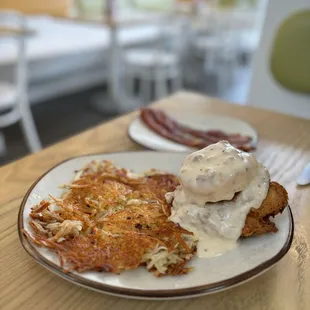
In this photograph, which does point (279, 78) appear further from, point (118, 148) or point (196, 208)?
point (196, 208)

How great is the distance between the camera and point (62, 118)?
3744mm


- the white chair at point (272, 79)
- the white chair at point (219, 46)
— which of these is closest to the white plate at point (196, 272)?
the white chair at point (272, 79)

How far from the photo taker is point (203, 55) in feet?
17.1

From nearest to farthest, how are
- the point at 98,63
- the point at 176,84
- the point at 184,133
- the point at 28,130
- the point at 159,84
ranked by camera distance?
the point at 184,133 < the point at 28,130 < the point at 159,84 < the point at 98,63 < the point at 176,84

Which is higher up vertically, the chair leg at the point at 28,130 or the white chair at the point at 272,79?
the white chair at the point at 272,79

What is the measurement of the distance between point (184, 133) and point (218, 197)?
553 millimetres

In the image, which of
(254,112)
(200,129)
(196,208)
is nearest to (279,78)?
(254,112)

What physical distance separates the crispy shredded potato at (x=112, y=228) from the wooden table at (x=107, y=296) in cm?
5

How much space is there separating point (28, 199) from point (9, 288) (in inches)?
7.9

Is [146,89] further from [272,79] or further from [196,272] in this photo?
[196,272]

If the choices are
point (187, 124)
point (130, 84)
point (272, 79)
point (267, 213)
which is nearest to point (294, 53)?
point (272, 79)

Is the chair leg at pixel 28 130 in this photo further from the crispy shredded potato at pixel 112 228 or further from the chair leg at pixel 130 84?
the crispy shredded potato at pixel 112 228

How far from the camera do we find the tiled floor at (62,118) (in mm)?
3168

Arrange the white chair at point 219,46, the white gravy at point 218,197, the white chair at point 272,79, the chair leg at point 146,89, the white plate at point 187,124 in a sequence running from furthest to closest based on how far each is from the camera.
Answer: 1. the white chair at point 219,46
2. the chair leg at point 146,89
3. the white chair at point 272,79
4. the white plate at point 187,124
5. the white gravy at point 218,197
